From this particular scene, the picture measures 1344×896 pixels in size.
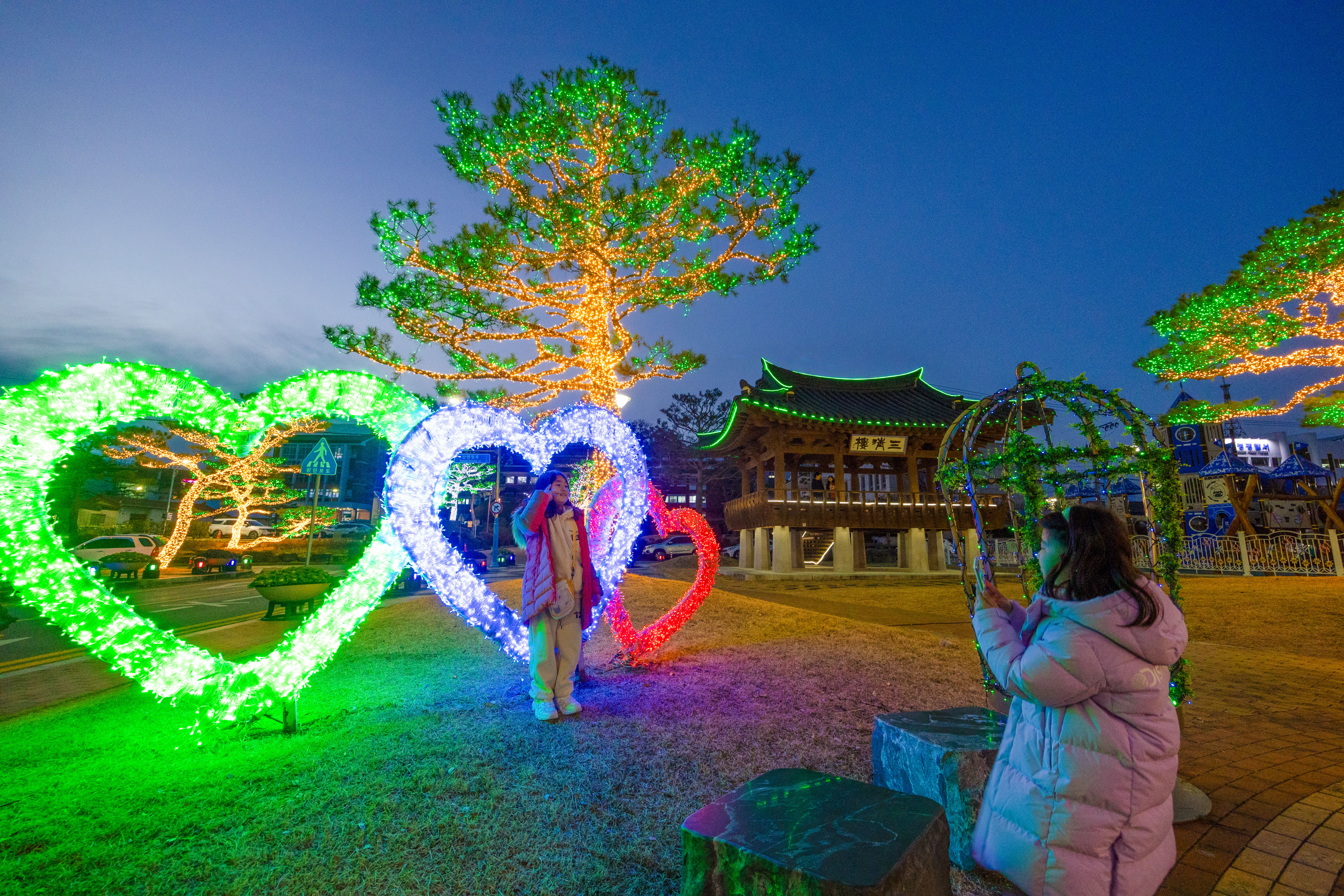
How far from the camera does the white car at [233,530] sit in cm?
2542

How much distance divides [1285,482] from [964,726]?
32375mm

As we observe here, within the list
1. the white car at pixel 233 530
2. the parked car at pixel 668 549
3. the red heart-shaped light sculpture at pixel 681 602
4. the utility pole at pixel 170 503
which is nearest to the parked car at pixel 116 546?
the white car at pixel 233 530

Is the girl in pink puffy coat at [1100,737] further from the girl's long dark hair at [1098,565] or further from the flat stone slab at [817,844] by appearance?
the flat stone slab at [817,844]

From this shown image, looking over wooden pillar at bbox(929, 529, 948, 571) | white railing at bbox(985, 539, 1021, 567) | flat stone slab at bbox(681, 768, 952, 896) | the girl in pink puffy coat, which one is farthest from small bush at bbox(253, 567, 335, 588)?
white railing at bbox(985, 539, 1021, 567)

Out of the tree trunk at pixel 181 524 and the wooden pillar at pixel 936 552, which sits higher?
the tree trunk at pixel 181 524

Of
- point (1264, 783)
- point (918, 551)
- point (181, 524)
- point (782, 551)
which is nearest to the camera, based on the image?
point (1264, 783)

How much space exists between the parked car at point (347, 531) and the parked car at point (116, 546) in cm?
518

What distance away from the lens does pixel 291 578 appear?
32.0 ft

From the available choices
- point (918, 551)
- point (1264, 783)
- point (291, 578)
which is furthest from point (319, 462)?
point (918, 551)

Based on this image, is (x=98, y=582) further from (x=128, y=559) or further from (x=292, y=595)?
(x=128, y=559)

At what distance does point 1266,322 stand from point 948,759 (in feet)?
51.0

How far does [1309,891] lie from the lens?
2.32m

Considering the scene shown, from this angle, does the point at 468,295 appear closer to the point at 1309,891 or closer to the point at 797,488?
the point at 1309,891

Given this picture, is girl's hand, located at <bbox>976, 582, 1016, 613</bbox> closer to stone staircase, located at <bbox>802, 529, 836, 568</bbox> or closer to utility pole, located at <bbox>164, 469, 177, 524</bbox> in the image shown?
stone staircase, located at <bbox>802, 529, 836, 568</bbox>
